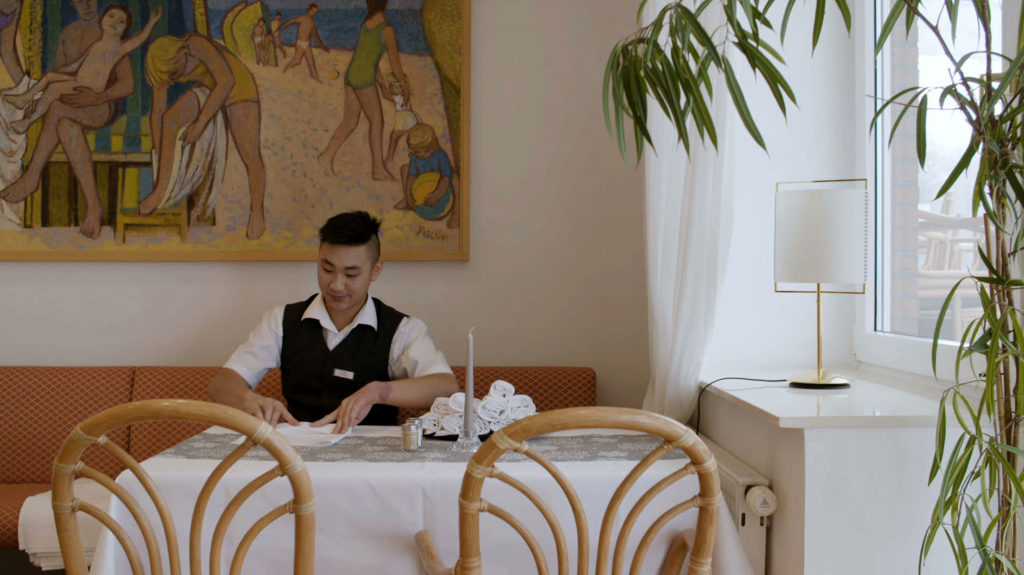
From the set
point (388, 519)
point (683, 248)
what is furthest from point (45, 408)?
point (683, 248)

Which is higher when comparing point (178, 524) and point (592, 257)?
point (592, 257)

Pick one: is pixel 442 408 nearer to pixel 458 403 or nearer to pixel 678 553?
pixel 458 403

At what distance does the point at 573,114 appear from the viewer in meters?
3.11

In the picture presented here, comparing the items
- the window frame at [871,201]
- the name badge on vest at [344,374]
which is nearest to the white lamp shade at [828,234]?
the window frame at [871,201]

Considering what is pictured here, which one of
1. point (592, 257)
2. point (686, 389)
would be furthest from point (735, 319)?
point (592, 257)

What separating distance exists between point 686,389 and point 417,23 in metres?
1.74

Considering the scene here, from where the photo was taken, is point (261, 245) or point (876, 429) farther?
point (261, 245)

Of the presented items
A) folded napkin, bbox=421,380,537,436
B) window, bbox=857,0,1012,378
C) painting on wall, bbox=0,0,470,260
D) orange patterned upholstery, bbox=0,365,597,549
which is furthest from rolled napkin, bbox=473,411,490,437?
painting on wall, bbox=0,0,470,260

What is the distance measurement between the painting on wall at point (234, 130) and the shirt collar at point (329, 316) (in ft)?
1.83

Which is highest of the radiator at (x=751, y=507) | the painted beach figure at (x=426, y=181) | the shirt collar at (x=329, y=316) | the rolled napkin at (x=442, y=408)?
the painted beach figure at (x=426, y=181)

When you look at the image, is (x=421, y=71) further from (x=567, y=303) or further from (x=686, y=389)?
→ (x=686, y=389)

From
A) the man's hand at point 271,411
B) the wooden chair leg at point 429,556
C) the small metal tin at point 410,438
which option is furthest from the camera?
the man's hand at point 271,411

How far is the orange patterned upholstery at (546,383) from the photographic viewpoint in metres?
2.94

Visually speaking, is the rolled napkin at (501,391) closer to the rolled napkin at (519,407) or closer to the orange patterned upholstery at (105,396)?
the rolled napkin at (519,407)
